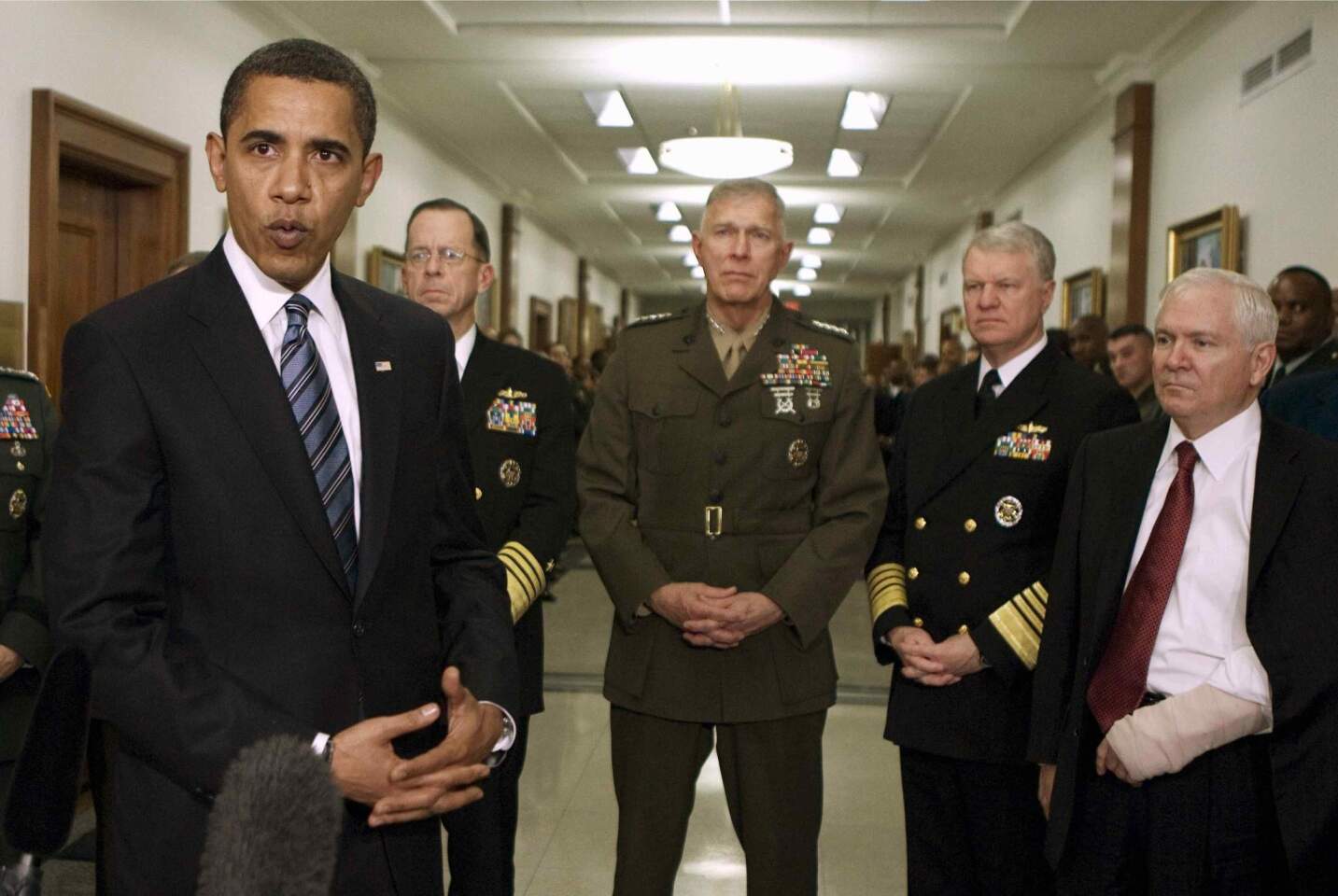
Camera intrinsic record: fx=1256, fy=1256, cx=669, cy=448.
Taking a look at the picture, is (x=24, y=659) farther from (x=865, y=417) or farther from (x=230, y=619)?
(x=865, y=417)

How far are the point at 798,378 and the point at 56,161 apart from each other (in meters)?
3.71

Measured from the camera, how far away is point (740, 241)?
2.68 meters

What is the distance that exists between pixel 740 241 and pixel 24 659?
1.69 meters

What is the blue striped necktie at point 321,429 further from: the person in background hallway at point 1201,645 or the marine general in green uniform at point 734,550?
the person in background hallway at point 1201,645

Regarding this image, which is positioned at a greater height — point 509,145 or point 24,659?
point 509,145

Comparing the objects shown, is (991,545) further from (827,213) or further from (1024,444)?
(827,213)

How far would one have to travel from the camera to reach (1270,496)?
2.16 metres

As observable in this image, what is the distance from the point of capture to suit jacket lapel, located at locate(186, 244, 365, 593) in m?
1.35

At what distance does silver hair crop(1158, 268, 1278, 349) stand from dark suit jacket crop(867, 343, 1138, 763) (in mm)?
468

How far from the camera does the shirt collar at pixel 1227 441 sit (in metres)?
2.26

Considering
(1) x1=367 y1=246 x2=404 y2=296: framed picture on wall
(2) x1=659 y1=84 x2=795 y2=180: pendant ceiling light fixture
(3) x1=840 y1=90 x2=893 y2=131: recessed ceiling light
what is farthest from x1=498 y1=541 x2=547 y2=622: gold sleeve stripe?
(3) x1=840 y1=90 x2=893 y2=131: recessed ceiling light

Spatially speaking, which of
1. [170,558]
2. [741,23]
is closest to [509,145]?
[741,23]

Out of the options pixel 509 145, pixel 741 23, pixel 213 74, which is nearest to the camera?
pixel 213 74

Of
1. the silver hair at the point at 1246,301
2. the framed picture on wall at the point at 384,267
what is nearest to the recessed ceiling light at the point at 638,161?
the framed picture on wall at the point at 384,267
